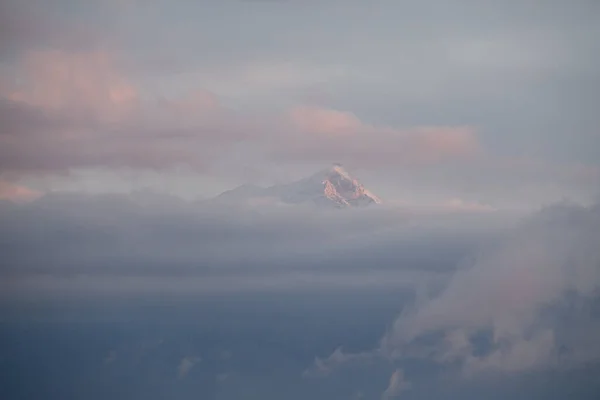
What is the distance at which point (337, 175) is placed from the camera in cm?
12275

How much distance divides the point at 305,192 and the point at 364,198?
984 centimetres

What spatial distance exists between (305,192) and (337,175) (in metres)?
36.2

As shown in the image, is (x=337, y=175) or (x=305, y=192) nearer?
(x=305, y=192)

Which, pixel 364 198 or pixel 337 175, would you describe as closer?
pixel 364 198

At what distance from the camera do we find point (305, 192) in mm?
87125

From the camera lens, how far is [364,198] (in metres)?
79.7

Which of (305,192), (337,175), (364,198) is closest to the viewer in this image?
(364,198)

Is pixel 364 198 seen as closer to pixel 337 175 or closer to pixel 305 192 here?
pixel 305 192

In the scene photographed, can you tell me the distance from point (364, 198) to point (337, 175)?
142 feet

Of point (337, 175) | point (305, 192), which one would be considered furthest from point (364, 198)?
point (337, 175)

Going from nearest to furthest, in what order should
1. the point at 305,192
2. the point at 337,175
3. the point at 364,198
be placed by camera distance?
the point at 364,198, the point at 305,192, the point at 337,175
